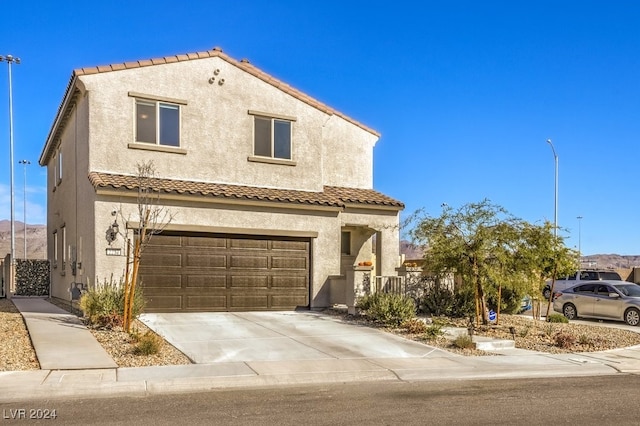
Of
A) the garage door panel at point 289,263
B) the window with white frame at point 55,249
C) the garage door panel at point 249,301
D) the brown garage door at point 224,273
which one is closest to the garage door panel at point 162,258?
the brown garage door at point 224,273

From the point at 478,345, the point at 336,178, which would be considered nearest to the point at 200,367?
the point at 478,345

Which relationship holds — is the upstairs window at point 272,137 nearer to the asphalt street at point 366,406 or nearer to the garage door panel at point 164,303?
the garage door panel at point 164,303

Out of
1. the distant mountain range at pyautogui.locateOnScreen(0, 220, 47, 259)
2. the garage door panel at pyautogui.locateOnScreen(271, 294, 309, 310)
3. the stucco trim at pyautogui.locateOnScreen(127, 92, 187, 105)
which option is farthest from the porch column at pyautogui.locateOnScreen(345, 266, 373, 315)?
the distant mountain range at pyautogui.locateOnScreen(0, 220, 47, 259)

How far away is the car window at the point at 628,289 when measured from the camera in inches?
781

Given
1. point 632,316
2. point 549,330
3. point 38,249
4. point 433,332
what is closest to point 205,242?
point 433,332

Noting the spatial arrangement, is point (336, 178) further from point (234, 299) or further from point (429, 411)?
point (429, 411)

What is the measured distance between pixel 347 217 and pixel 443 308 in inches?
176

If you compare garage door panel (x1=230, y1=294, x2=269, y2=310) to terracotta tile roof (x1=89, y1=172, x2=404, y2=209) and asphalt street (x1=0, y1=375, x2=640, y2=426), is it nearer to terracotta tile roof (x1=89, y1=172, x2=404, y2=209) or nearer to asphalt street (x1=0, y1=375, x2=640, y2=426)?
terracotta tile roof (x1=89, y1=172, x2=404, y2=209)

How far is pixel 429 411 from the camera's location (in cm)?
754

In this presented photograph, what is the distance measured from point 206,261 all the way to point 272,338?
441 centimetres

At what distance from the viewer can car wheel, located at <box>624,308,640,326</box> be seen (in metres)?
19.0

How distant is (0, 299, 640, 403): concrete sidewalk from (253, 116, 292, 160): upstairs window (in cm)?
A: 815

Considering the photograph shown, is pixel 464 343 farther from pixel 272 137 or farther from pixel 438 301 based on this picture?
pixel 272 137

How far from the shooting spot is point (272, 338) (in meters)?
13.0
